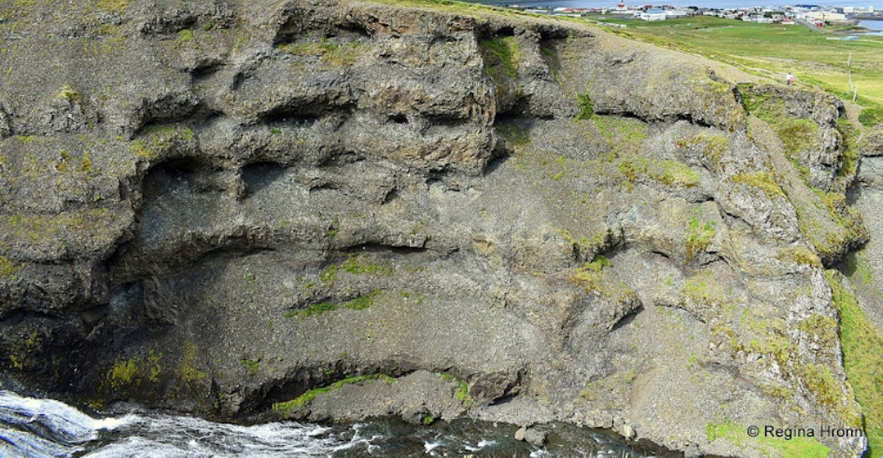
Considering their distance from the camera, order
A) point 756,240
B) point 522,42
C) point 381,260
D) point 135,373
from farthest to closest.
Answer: point 522,42 < point 381,260 < point 756,240 < point 135,373

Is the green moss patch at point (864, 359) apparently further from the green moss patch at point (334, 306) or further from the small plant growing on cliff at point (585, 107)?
the green moss patch at point (334, 306)

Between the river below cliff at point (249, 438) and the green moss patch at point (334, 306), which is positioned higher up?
the green moss patch at point (334, 306)

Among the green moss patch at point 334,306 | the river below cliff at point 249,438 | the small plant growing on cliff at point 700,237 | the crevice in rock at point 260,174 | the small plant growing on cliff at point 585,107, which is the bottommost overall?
the river below cliff at point 249,438

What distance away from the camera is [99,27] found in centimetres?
4438

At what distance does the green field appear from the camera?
209ft

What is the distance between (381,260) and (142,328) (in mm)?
15829

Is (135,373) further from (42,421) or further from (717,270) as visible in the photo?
(717,270)

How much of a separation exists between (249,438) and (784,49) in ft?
443

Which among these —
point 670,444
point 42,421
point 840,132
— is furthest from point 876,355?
point 42,421

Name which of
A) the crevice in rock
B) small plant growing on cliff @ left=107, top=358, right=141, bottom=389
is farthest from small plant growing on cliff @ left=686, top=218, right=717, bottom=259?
small plant growing on cliff @ left=107, top=358, right=141, bottom=389

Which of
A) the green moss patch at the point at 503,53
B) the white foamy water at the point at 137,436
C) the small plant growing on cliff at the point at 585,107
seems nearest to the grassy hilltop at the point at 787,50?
the small plant growing on cliff at the point at 585,107

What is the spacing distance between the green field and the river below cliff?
130 ft

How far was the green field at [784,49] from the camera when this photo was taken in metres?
63.6

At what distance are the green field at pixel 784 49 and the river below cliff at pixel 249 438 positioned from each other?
39.6m
